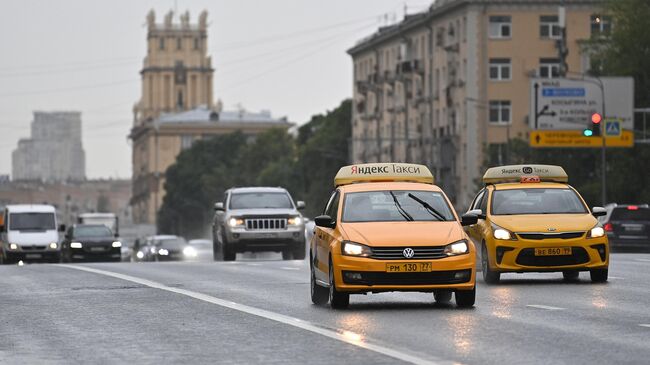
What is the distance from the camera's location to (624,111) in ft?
255

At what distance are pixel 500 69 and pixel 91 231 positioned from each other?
2095 inches

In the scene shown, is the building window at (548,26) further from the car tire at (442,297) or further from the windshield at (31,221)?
the car tire at (442,297)

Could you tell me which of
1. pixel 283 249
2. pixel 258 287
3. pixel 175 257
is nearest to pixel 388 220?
pixel 258 287

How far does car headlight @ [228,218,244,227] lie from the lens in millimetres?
43906

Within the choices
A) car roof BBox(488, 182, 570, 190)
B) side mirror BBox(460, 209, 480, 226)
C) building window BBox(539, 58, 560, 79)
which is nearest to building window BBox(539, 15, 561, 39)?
building window BBox(539, 58, 560, 79)

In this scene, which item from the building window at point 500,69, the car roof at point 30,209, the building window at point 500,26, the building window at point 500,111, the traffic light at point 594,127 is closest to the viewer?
the car roof at point 30,209

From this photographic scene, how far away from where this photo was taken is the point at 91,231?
61.8 meters

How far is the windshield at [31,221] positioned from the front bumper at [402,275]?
44.2m

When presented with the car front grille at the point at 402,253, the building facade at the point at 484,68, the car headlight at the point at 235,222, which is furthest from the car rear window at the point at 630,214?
the building facade at the point at 484,68

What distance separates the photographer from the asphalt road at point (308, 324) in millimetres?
15469

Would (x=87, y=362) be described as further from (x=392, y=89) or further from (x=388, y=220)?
(x=392, y=89)

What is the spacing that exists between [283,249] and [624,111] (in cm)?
3598

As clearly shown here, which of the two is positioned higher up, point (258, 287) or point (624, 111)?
point (624, 111)

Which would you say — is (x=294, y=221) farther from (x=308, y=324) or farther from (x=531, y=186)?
(x=308, y=324)
